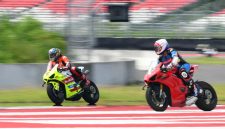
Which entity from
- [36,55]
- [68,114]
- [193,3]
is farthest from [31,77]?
[193,3]

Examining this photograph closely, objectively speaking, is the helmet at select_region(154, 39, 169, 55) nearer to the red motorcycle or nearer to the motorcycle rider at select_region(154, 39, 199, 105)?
the motorcycle rider at select_region(154, 39, 199, 105)

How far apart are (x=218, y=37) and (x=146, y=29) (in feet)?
10.7

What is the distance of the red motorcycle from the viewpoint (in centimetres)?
1213

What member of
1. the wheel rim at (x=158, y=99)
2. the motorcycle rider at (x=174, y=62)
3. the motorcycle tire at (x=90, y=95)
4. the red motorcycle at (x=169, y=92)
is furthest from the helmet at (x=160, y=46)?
the motorcycle tire at (x=90, y=95)

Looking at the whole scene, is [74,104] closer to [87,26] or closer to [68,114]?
[68,114]

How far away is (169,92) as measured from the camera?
1239 centimetres

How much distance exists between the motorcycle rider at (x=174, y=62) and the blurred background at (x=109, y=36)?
3.31 meters

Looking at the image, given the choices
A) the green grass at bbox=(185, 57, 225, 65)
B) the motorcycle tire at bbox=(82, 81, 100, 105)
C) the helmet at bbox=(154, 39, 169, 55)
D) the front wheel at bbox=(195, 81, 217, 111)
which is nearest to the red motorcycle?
the front wheel at bbox=(195, 81, 217, 111)

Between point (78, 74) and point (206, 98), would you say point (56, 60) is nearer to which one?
point (78, 74)

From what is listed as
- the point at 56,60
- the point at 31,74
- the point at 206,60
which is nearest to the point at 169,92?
the point at 56,60

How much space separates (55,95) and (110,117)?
2600mm

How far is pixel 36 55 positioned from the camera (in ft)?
62.4

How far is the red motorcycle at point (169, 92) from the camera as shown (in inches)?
478

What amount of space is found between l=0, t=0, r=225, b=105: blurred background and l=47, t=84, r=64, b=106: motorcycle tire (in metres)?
2.64
